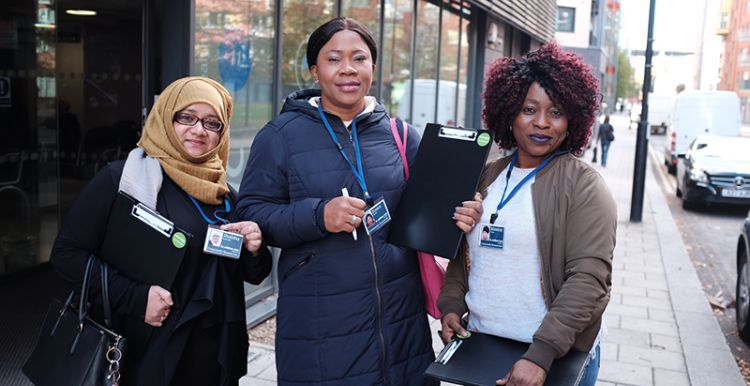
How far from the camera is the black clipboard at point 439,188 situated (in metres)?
2.25

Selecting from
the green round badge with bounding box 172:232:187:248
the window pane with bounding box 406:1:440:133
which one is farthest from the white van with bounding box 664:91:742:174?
the green round badge with bounding box 172:232:187:248

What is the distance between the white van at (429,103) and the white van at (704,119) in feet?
34.1

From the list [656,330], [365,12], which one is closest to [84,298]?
[656,330]

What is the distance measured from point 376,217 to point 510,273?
49 cm

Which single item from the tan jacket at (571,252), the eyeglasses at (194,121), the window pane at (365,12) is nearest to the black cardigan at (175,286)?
the eyeglasses at (194,121)

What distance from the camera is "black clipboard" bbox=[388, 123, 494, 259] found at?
2.25 metres

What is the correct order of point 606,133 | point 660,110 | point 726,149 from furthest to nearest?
1. point 660,110
2. point 606,133
3. point 726,149

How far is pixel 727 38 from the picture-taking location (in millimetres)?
73688

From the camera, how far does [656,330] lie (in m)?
5.73

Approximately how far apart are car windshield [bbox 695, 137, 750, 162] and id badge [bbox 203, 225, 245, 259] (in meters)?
13.1

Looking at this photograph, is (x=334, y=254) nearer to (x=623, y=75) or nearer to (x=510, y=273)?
(x=510, y=273)

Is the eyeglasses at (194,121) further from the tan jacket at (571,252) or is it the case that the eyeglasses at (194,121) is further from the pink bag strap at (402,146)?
the tan jacket at (571,252)

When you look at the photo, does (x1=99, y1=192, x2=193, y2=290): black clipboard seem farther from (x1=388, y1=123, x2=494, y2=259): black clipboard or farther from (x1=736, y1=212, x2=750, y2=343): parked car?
(x1=736, y1=212, x2=750, y2=343): parked car

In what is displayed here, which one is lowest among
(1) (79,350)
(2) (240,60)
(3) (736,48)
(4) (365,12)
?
(1) (79,350)
